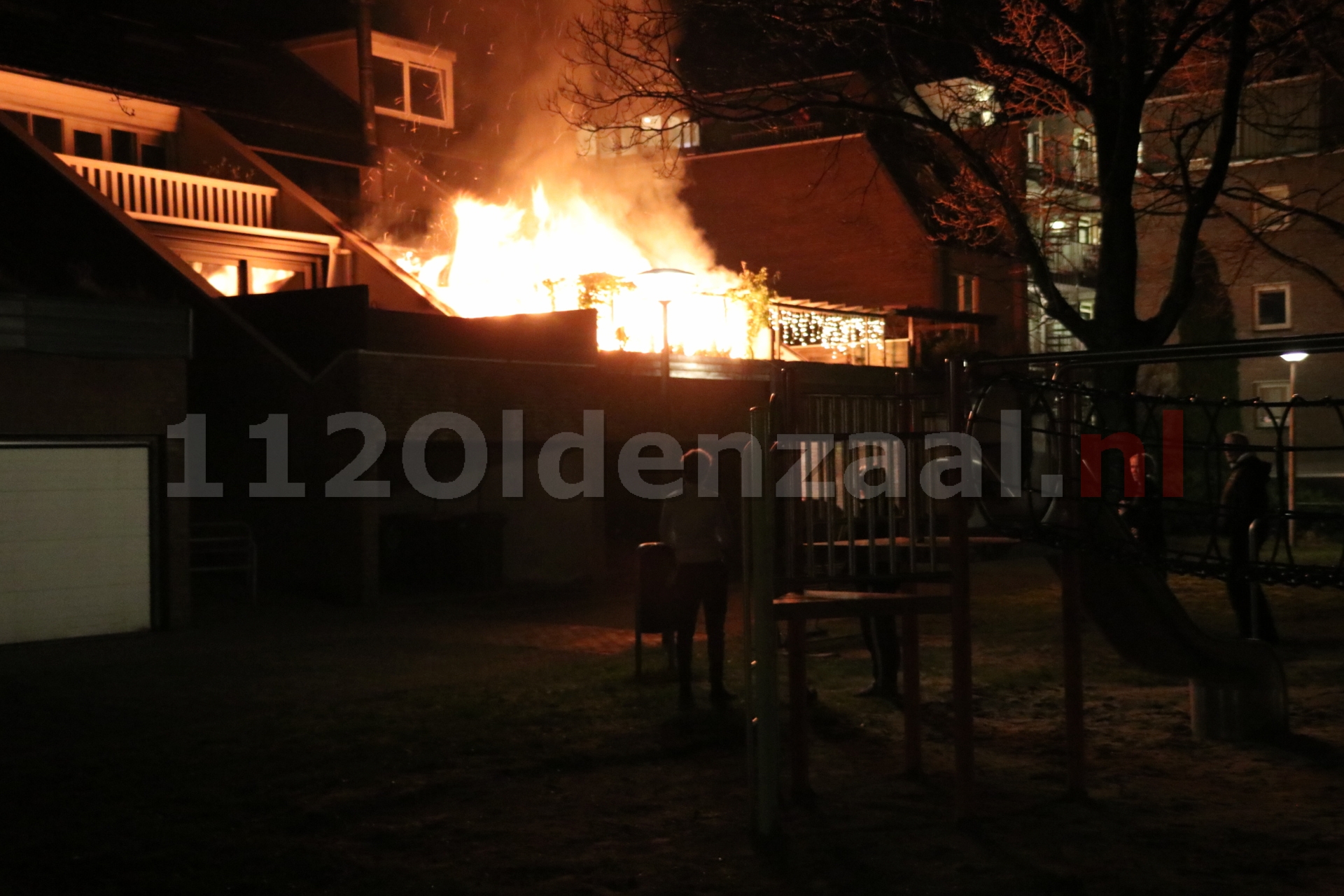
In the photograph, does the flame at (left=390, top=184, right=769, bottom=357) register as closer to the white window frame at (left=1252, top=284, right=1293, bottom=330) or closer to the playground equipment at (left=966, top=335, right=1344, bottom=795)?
the playground equipment at (left=966, top=335, right=1344, bottom=795)

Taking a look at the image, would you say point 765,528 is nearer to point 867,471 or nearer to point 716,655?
point 867,471

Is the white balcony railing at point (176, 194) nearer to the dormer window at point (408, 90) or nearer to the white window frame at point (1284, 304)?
the dormer window at point (408, 90)

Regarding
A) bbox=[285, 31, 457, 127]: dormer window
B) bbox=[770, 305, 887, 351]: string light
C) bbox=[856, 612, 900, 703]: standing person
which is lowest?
bbox=[856, 612, 900, 703]: standing person

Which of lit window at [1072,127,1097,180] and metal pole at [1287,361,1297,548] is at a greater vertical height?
lit window at [1072,127,1097,180]

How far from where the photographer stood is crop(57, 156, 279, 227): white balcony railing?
2417 cm

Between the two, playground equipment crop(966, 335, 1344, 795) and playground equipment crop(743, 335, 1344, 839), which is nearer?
playground equipment crop(743, 335, 1344, 839)

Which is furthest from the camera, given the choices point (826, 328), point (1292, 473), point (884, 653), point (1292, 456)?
point (826, 328)

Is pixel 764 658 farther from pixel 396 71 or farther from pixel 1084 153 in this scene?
pixel 396 71

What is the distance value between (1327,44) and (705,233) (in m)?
24.5

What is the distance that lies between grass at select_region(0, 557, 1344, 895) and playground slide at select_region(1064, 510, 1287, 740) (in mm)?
321

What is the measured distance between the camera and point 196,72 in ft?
93.0

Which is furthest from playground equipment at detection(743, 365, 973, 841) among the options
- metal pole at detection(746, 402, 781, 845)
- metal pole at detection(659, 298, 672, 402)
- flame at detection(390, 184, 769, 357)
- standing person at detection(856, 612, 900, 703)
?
flame at detection(390, 184, 769, 357)

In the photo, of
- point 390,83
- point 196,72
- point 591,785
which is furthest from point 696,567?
point 390,83

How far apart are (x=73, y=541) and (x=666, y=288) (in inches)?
481
